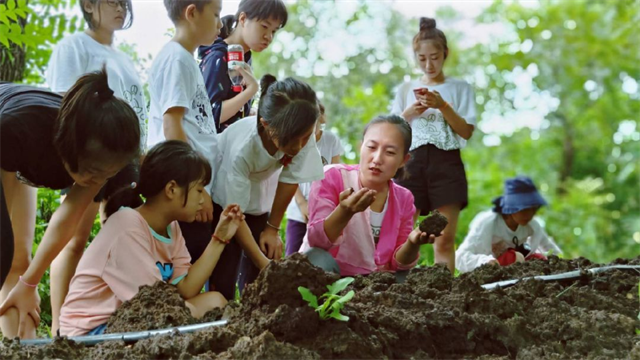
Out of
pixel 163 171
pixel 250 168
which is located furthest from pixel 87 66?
pixel 250 168

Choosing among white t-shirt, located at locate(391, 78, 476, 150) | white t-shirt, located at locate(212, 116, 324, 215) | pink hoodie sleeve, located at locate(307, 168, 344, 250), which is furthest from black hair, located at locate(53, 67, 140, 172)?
white t-shirt, located at locate(391, 78, 476, 150)

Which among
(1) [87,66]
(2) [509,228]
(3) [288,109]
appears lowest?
(2) [509,228]

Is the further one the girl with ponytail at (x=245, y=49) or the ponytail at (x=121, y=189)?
the girl with ponytail at (x=245, y=49)

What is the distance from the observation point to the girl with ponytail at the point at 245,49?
4.11 meters

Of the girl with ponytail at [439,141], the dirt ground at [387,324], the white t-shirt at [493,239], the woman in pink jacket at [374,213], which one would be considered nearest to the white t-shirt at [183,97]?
the woman in pink jacket at [374,213]

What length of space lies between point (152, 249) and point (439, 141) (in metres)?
2.46

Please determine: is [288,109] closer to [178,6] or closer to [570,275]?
[178,6]

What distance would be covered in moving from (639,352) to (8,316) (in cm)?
222

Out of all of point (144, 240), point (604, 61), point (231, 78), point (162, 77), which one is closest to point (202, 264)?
point (144, 240)

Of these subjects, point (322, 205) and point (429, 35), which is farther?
point (429, 35)

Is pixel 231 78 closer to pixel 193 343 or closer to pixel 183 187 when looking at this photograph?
pixel 183 187

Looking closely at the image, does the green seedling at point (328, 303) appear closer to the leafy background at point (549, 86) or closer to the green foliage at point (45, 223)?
the green foliage at point (45, 223)

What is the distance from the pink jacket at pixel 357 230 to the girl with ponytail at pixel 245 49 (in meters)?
0.63

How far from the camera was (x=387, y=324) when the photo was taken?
93.8 inches
